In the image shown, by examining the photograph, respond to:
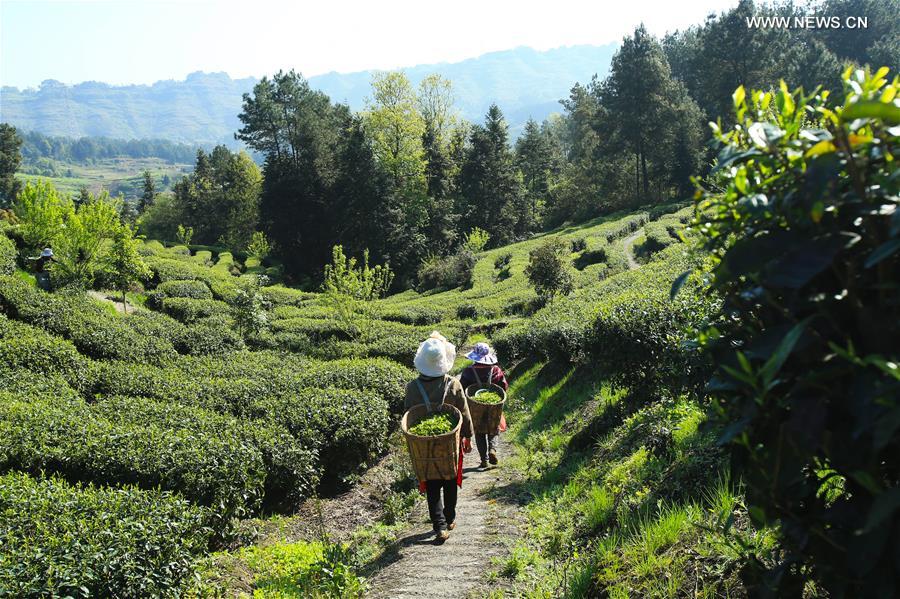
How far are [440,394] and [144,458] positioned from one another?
3.62 m

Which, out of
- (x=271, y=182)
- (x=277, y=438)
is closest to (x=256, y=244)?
(x=271, y=182)

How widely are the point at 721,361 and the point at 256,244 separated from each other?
147 feet

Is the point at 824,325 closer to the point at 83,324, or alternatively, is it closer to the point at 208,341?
the point at 83,324

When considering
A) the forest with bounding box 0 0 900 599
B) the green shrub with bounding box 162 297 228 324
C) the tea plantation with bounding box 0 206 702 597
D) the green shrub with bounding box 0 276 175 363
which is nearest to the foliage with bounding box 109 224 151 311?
the forest with bounding box 0 0 900 599

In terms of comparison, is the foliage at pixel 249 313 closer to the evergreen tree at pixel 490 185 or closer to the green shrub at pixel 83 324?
the green shrub at pixel 83 324

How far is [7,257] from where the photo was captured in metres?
19.9

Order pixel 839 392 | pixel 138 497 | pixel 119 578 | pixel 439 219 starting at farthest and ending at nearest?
pixel 439 219, pixel 138 497, pixel 119 578, pixel 839 392

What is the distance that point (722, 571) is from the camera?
10.5 ft

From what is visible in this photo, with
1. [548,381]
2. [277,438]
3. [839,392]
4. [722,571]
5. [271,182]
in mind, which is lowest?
[548,381]

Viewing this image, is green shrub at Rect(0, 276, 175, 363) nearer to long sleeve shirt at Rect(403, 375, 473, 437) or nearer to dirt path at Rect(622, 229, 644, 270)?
long sleeve shirt at Rect(403, 375, 473, 437)

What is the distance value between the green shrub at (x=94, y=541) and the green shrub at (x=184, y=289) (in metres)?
19.3

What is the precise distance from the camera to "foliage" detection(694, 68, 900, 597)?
1.43 metres

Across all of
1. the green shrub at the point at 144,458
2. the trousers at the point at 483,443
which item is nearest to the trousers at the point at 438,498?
the trousers at the point at 483,443

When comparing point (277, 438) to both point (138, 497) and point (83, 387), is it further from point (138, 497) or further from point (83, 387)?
point (83, 387)
